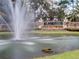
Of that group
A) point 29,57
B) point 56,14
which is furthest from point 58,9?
point 29,57

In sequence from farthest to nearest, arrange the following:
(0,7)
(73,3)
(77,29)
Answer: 1. (73,3)
2. (0,7)
3. (77,29)

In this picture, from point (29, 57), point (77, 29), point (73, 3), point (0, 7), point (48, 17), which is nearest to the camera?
point (29, 57)

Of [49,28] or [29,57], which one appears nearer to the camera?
[29,57]

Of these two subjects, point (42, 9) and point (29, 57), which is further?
point (42, 9)

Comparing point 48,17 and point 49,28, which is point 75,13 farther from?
point 49,28

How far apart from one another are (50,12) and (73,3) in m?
6.84

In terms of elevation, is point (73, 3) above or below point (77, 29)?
above

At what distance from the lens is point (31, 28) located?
35.4m

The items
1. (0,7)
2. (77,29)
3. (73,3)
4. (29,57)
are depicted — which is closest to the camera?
(29,57)

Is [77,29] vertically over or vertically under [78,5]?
under

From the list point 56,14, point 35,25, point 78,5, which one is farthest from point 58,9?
point 35,25

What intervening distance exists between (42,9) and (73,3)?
847cm

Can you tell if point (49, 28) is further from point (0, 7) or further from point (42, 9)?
point (0, 7)

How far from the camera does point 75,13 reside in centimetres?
4462
